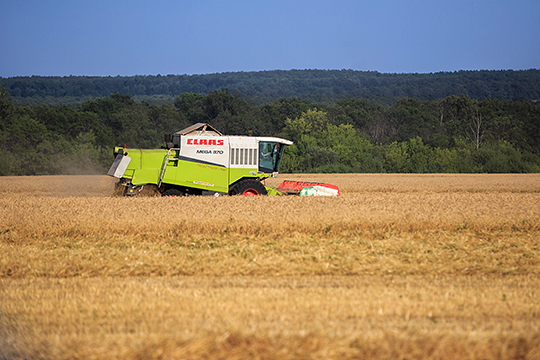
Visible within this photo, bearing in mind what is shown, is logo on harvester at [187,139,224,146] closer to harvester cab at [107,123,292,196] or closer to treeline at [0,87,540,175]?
harvester cab at [107,123,292,196]

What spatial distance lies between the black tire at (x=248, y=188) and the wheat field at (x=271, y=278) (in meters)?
1.92

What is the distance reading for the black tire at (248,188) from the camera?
658 inches

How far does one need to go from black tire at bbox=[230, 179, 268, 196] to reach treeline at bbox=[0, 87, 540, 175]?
40.7ft

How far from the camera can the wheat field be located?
170 inches

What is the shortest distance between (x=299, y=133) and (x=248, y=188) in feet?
138

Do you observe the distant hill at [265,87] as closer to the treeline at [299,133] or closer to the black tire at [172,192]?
the treeline at [299,133]

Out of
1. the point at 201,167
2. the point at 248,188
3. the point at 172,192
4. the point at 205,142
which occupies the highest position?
the point at 205,142

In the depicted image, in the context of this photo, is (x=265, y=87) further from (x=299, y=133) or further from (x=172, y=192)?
(x=172, y=192)

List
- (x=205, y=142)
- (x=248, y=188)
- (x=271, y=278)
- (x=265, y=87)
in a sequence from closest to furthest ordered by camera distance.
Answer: (x=271, y=278), (x=205, y=142), (x=248, y=188), (x=265, y=87)

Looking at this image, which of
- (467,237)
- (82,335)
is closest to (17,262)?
(82,335)

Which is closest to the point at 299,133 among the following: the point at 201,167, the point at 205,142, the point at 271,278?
the point at 205,142

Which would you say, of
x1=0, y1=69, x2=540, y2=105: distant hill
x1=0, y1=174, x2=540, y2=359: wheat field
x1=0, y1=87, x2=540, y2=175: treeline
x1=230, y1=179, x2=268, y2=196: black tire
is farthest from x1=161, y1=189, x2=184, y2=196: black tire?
x1=0, y1=69, x2=540, y2=105: distant hill

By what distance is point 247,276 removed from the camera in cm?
892

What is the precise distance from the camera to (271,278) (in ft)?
28.6
